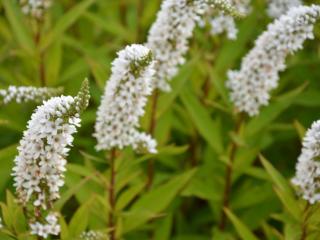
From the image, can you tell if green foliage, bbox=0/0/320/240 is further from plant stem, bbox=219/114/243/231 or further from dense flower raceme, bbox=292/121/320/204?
dense flower raceme, bbox=292/121/320/204

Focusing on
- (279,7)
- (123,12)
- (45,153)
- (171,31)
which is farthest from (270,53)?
(123,12)

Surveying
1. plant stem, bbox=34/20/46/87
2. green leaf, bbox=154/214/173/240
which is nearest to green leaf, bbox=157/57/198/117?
green leaf, bbox=154/214/173/240

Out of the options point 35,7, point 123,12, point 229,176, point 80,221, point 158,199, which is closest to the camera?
point 80,221

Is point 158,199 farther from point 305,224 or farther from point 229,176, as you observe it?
point 305,224

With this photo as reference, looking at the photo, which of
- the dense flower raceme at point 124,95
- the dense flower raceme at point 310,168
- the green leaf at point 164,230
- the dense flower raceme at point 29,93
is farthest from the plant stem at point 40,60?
the dense flower raceme at point 310,168

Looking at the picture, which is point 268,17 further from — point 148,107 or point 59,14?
point 59,14

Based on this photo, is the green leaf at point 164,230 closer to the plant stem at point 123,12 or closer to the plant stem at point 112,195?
the plant stem at point 112,195
